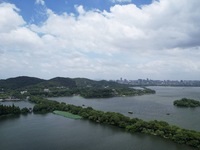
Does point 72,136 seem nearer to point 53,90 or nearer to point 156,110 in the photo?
point 156,110

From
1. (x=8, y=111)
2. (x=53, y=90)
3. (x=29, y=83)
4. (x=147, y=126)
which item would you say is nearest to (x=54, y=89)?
(x=53, y=90)

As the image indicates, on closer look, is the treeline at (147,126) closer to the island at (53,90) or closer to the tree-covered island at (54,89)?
the island at (53,90)

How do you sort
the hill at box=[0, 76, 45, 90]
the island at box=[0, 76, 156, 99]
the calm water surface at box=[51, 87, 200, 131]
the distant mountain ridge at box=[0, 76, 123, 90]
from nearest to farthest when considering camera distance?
the calm water surface at box=[51, 87, 200, 131] < the island at box=[0, 76, 156, 99] < the hill at box=[0, 76, 45, 90] < the distant mountain ridge at box=[0, 76, 123, 90]

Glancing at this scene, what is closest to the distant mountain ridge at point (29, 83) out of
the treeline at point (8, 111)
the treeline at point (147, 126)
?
the treeline at point (8, 111)

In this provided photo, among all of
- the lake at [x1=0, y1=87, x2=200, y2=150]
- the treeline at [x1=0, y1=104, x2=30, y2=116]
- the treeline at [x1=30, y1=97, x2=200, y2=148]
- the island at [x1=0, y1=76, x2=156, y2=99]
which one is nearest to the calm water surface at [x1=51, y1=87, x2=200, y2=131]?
the lake at [x1=0, y1=87, x2=200, y2=150]

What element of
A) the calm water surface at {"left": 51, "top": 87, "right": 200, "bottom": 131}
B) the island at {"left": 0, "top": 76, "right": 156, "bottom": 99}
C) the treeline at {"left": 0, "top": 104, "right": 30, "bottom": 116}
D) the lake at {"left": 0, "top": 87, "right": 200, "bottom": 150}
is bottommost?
the lake at {"left": 0, "top": 87, "right": 200, "bottom": 150}

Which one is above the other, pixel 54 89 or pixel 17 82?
pixel 17 82

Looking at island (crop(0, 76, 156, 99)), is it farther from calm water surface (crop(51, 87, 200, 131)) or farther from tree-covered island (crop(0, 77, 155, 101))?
calm water surface (crop(51, 87, 200, 131))

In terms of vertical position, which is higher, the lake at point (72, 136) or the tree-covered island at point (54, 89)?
the tree-covered island at point (54, 89)

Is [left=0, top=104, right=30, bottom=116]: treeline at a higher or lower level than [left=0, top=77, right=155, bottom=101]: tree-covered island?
lower

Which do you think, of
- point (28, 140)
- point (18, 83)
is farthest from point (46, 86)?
point (28, 140)

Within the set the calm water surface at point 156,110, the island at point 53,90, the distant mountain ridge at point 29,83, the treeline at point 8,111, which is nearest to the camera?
the calm water surface at point 156,110
